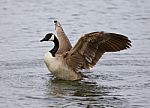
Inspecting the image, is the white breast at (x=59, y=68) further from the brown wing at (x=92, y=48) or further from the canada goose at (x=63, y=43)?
the canada goose at (x=63, y=43)

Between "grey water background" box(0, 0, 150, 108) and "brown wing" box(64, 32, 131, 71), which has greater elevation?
"brown wing" box(64, 32, 131, 71)

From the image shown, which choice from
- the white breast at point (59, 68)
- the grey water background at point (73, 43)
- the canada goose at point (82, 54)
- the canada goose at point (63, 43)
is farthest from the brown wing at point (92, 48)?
the canada goose at point (63, 43)

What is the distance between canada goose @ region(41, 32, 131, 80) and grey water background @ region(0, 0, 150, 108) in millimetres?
259

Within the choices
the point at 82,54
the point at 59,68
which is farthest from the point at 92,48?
the point at 59,68

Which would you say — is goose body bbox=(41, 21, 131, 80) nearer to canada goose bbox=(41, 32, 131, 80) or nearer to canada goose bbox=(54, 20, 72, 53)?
canada goose bbox=(41, 32, 131, 80)

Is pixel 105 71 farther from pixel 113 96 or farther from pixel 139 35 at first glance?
pixel 139 35

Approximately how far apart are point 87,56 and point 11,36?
4.38m

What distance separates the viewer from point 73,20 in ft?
67.2

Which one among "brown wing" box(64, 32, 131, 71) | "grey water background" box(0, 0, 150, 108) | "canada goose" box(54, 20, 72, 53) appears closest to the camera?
"grey water background" box(0, 0, 150, 108)

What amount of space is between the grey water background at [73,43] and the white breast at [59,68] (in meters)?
0.18

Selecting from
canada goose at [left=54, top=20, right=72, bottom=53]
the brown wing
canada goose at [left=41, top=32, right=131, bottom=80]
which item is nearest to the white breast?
canada goose at [left=41, top=32, right=131, bottom=80]

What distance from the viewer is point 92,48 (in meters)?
14.3

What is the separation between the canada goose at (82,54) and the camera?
45.9 feet

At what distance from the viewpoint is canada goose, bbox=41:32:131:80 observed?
1398 cm
